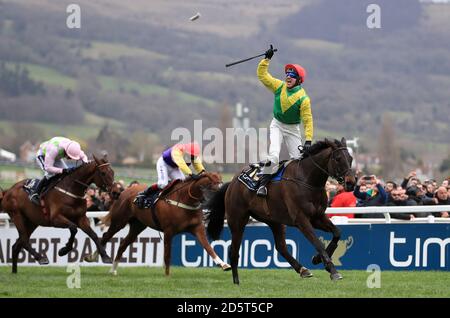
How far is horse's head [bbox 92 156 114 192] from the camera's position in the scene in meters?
14.9

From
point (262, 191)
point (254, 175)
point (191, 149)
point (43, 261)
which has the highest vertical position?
point (191, 149)

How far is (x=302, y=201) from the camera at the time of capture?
11688 millimetres

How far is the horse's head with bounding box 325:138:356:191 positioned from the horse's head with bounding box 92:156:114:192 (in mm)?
4295

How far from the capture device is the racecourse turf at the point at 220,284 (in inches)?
418

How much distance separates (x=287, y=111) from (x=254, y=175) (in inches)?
33.8

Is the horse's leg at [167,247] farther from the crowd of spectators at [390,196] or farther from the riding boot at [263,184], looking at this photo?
the crowd of spectators at [390,196]

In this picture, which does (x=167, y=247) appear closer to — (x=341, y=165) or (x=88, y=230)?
(x=88, y=230)

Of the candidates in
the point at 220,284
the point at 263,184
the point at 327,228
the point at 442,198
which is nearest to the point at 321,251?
the point at 327,228

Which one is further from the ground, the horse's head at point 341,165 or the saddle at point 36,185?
the horse's head at point 341,165

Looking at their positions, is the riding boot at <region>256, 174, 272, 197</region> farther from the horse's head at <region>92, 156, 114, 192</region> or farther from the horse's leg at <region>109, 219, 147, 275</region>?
the horse's leg at <region>109, 219, 147, 275</region>

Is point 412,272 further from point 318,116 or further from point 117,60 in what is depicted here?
point 117,60

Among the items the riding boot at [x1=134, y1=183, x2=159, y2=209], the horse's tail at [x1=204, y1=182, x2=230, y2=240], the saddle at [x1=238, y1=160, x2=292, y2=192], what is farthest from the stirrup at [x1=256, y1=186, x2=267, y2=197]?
the riding boot at [x1=134, y1=183, x2=159, y2=209]

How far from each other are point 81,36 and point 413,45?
4376 centimetres

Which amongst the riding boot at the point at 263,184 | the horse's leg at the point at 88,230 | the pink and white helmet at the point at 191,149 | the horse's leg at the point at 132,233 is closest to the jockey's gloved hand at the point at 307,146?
the riding boot at the point at 263,184
